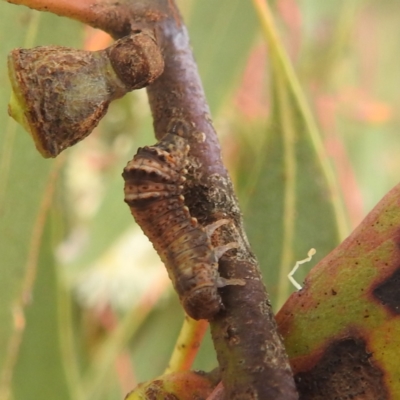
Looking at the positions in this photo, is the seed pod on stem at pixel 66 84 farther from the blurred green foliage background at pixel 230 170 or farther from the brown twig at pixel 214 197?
the blurred green foliage background at pixel 230 170

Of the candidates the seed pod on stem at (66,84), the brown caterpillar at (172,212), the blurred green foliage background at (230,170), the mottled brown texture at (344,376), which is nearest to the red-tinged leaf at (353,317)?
the mottled brown texture at (344,376)

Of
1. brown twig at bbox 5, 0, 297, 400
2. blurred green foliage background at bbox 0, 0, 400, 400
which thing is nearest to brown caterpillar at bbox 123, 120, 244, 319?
brown twig at bbox 5, 0, 297, 400

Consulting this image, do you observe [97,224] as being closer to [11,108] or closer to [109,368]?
[109,368]

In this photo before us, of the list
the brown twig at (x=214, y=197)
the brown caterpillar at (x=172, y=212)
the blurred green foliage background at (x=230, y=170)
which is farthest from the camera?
the blurred green foliage background at (x=230, y=170)

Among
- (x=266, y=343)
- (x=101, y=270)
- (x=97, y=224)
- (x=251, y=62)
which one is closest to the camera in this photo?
(x=266, y=343)

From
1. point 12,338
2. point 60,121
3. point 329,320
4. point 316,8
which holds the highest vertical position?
point 316,8

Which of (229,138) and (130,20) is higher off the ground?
(130,20)

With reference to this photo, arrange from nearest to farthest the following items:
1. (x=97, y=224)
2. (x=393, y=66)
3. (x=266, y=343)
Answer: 1. (x=266, y=343)
2. (x=97, y=224)
3. (x=393, y=66)

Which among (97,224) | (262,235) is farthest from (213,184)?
(97,224)
